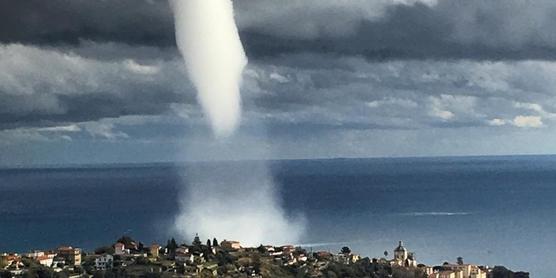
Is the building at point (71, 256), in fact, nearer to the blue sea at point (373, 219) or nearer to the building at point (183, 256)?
the building at point (183, 256)

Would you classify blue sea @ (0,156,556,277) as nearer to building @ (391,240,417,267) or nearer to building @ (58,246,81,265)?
building @ (391,240,417,267)

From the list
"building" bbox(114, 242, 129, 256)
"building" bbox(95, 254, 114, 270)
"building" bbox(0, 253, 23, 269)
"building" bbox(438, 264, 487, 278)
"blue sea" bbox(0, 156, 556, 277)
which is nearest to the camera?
"building" bbox(0, 253, 23, 269)

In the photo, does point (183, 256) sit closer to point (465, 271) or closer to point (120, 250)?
point (120, 250)

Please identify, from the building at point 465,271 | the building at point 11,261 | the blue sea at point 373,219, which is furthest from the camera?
the blue sea at point 373,219

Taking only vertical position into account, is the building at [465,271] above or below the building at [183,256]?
below

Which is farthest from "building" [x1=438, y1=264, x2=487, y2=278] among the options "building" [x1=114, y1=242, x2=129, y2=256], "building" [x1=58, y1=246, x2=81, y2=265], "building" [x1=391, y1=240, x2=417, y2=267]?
"building" [x1=58, y1=246, x2=81, y2=265]

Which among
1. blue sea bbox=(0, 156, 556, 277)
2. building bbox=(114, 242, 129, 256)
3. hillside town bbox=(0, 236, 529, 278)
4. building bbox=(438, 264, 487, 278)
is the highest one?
blue sea bbox=(0, 156, 556, 277)

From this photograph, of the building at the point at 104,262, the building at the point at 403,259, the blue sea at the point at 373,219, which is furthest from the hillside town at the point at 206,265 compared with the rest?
the blue sea at the point at 373,219

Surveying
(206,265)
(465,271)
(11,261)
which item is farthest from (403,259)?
(11,261)

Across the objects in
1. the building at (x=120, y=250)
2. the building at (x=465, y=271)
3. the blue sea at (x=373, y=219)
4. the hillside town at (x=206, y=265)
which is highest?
the blue sea at (x=373, y=219)
